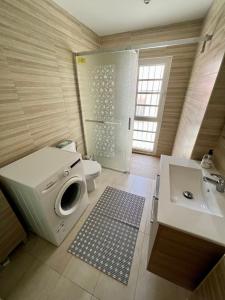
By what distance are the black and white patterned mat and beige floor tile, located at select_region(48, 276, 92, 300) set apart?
186mm

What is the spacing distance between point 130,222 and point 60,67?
7.28ft

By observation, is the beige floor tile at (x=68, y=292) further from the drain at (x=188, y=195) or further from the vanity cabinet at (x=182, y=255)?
the drain at (x=188, y=195)

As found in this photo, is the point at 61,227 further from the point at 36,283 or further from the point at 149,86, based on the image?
the point at 149,86

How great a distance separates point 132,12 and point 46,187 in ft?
7.72

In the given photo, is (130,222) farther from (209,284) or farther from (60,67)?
(60,67)

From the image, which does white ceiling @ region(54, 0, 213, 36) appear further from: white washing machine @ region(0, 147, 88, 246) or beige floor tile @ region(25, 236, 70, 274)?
beige floor tile @ region(25, 236, 70, 274)

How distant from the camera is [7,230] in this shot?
1126mm

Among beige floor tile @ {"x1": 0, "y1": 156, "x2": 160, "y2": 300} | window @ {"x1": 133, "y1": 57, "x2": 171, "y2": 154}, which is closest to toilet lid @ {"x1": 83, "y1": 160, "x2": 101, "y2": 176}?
beige floor tile @ {"x1": 0, "y1": 156, "x2": 160, "y2": 300}

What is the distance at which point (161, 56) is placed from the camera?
6.97 ft

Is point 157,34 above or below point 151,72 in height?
above

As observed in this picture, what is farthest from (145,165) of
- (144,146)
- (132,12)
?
(132,12)

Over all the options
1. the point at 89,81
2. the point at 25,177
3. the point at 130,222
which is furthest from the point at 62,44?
the point at 130,222

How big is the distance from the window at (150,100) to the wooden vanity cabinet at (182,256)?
7.21 ft

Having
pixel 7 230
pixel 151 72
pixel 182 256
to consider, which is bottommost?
pixel 7 230
